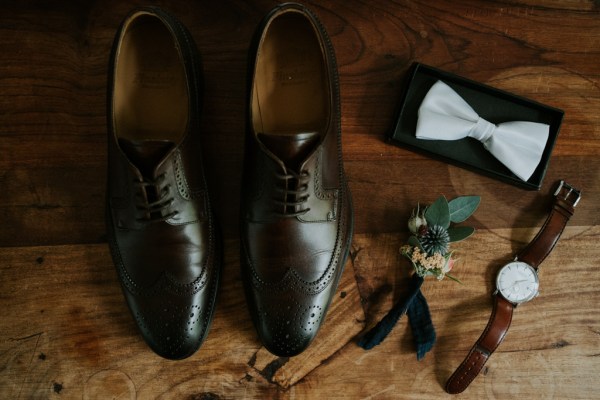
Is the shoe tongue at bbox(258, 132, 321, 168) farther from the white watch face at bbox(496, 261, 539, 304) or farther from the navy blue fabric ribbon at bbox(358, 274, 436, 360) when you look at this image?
the white watch face at bbox(496, 261, 539, 304)

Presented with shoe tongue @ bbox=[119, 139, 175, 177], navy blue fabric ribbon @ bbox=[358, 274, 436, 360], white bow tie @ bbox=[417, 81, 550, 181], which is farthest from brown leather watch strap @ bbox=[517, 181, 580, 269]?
shoe tongue @ bbox=[119, 139, 175, 177]

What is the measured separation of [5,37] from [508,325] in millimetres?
1292

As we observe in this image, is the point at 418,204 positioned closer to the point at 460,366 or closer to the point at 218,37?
the point at 460,366

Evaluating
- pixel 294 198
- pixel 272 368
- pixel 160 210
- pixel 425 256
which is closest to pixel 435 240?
pixel 425 256

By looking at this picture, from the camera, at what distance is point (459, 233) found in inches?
35.9

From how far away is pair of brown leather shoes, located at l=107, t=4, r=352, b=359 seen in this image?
31.6 inches

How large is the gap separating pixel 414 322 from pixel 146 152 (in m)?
0.66

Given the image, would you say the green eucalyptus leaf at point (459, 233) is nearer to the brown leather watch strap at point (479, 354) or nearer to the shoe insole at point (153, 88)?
the brown leather watch strap at point (479, 354)

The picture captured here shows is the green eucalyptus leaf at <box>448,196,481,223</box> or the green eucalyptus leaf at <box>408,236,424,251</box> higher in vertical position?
the green eucalyptus leaf at <box>448,196,481,223</box>

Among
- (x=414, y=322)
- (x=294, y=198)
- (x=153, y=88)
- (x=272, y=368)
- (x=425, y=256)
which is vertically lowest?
(x=272, y=368)

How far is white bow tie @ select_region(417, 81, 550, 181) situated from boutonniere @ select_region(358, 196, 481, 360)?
0.40ft

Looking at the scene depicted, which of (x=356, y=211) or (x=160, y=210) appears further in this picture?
(x=356, y=211)

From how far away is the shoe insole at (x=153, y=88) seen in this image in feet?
2.90

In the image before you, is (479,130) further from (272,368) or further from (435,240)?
(272,368)
